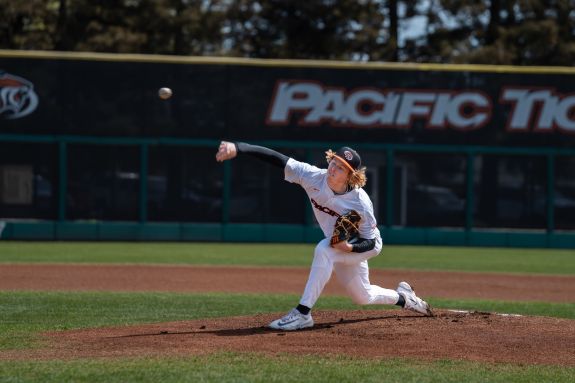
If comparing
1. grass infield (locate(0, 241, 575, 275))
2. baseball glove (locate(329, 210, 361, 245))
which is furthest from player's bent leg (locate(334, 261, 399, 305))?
grass infield (locate(0, 241, 575, 275))

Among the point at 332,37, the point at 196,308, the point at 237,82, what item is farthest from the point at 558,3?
the point at 196,308

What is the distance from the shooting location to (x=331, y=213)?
8.66 m

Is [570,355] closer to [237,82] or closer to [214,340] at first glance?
[214,340]

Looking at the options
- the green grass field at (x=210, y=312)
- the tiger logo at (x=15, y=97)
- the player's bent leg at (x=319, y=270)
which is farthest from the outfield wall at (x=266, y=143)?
the player's bent leg at (x=319, y=270)

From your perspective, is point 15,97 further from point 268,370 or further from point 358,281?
point 268,370

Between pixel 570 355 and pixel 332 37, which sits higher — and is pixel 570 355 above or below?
below

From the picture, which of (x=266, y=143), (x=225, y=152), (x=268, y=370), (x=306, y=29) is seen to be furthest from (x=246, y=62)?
(x=268, y=370)

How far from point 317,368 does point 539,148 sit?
19046mm

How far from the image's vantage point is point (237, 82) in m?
24.5

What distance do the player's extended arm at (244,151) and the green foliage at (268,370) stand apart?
5.60 feet

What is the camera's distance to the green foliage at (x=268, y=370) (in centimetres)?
660

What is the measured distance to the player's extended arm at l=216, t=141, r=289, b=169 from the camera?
26.6 ft

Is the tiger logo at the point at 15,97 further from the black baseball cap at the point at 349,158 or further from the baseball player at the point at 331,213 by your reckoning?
the black baseball cap at the point at 349,158

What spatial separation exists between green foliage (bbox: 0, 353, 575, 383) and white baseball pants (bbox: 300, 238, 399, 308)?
1.08 m
